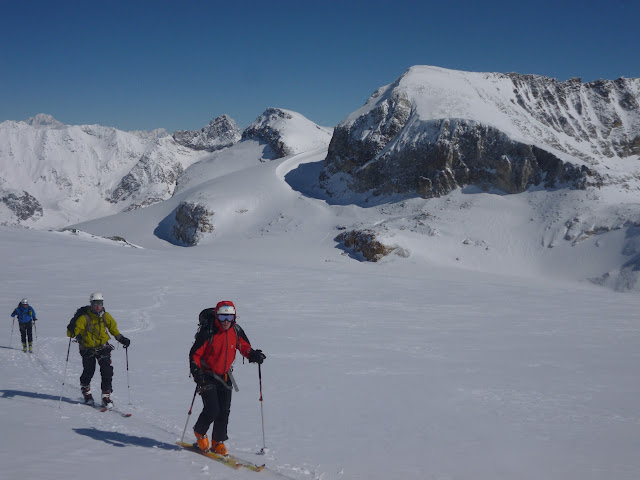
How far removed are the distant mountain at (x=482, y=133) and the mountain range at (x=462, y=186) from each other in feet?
0.50

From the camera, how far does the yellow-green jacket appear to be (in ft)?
25.6

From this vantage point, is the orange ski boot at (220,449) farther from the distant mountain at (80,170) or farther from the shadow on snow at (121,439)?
the distant mountain at (80,170)

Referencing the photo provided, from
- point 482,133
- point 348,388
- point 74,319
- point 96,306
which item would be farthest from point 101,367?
point 482,133

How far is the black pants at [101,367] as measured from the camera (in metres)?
7.83

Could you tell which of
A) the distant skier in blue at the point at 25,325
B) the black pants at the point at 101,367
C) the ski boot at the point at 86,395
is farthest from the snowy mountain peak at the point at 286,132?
the ski boot at the point at 86,395

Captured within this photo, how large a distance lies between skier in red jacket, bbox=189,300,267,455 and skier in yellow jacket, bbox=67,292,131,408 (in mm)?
2328

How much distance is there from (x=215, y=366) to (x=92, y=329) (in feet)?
9.86

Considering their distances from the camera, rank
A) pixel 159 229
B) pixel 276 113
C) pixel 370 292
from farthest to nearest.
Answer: pixel 276 113 → pixel 159 229 → pixel 370 292

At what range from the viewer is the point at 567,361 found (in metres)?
12.0

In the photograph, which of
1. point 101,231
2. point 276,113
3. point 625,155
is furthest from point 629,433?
point 276,113

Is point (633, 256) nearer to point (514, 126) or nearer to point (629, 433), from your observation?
point (514, 126)

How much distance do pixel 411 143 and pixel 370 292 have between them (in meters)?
33.7

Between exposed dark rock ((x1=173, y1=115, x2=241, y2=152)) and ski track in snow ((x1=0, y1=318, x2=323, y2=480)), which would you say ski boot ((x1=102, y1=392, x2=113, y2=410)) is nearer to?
ski track in snow ((x1=0, y1=318, x2=323, y2=480))

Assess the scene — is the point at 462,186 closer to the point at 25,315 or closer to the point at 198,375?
the point at 25,315
